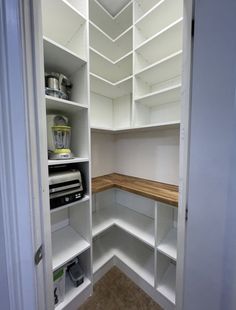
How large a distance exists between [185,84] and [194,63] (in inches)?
3.2

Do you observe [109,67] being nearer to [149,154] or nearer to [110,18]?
[110,18]

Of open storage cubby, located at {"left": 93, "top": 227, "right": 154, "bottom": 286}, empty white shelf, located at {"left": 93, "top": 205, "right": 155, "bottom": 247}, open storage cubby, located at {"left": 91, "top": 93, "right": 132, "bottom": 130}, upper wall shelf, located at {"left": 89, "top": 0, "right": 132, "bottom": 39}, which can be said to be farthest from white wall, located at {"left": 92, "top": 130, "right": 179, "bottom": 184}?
upper wall shelf, located at {"left": 89, "top": 0, "right": 132, "bottom": 39}

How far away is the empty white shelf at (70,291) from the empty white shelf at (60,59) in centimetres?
186

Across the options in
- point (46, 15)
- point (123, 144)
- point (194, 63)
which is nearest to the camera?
point (194, 63)

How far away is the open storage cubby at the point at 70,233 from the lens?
1.11 m

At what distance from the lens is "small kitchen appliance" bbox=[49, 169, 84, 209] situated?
973mm

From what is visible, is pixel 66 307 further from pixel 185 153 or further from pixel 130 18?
pixel 130 18

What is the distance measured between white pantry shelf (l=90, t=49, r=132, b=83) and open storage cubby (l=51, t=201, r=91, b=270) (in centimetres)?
137

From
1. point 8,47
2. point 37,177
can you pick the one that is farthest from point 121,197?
point 8,47

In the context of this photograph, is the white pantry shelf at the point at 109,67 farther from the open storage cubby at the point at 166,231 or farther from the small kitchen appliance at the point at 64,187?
the open storage cubby at the point at 166,231

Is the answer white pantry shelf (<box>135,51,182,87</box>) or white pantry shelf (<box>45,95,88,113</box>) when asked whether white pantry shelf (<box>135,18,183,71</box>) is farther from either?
white pantry shelf (<box>45,95,88,113</box>)

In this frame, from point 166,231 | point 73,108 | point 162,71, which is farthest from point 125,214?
point 162,71

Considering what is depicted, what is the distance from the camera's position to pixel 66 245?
1204mm

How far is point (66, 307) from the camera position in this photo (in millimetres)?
1093
